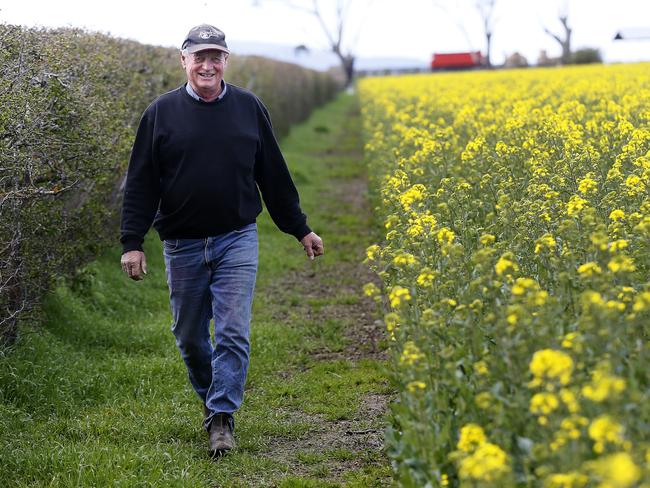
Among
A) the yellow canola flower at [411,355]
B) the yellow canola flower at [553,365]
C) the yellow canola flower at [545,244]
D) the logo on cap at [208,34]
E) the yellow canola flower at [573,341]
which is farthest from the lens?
the logo on cap at [208,34]

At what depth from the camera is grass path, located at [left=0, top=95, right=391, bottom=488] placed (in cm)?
535

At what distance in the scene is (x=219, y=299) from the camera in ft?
18.4

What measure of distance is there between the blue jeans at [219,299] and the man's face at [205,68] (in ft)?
2.61

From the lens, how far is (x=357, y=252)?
37.8 ft

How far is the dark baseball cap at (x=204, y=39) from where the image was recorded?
543cm

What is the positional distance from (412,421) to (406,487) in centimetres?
24

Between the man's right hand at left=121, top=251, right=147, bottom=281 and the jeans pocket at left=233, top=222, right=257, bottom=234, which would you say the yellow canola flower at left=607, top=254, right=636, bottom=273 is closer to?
the jeans pocket at left=233, top=222, right=257, bottom=234

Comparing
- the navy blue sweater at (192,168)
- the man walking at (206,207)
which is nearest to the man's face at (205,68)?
the man walking at (206,207)

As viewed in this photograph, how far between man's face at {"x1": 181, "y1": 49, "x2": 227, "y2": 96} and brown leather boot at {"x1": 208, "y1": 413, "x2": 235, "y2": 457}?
5.74 ft

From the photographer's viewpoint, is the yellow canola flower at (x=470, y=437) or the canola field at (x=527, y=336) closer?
the canola field at (x=527, y=336)

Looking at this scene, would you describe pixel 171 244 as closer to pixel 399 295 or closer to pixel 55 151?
pixel 55 151

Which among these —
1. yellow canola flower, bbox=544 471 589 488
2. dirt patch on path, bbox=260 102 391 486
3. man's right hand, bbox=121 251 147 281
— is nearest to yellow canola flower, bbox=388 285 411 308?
dirt patch on path, bbox=260 102 391 486

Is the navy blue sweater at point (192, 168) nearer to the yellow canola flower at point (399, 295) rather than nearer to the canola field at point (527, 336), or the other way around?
the canola field at point (527, 336)

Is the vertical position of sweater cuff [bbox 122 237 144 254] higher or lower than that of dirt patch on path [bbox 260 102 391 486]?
higher
